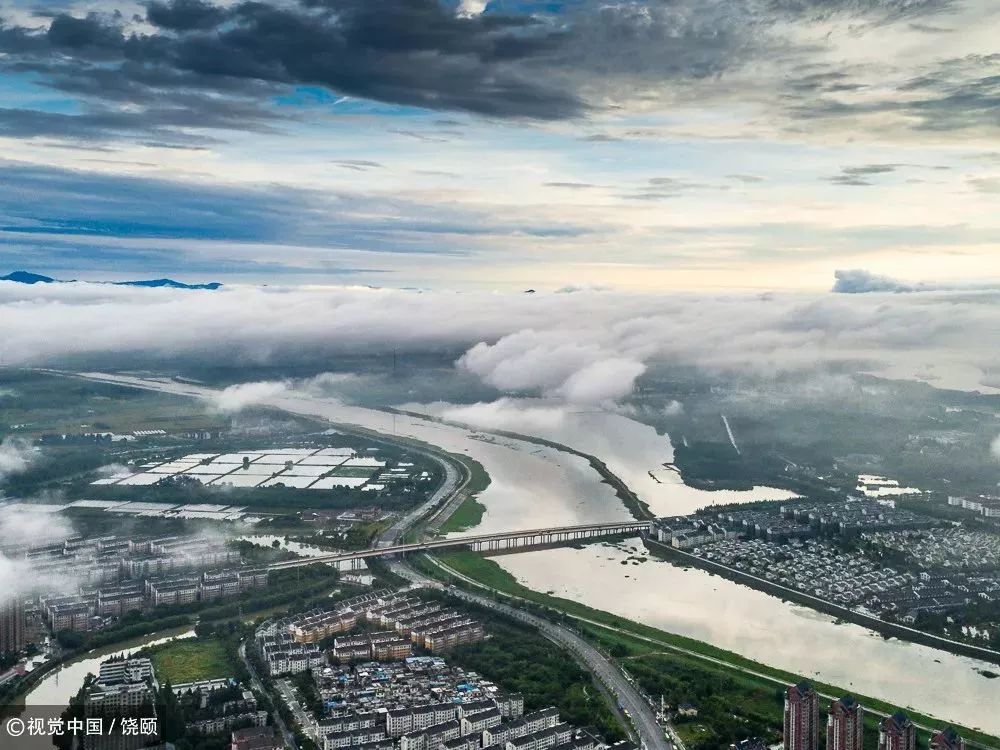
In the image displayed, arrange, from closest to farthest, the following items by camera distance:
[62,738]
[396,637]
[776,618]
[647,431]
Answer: [62,738] < [396,637] < [776,618] < [647,431]

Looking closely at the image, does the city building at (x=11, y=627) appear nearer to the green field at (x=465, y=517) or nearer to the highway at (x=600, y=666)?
the highway at (x=600, y=666)

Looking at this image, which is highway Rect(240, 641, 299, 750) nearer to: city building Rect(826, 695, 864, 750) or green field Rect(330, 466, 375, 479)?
city building Rect(826, 695, 864, 750)

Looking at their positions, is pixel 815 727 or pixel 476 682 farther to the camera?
pixel 476 682

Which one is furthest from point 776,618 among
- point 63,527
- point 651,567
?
point 63,527

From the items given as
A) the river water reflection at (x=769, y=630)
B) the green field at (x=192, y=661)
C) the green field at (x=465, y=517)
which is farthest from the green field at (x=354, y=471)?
the green field at (x=192, y=661)

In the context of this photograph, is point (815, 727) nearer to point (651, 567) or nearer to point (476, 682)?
point (476, 682)

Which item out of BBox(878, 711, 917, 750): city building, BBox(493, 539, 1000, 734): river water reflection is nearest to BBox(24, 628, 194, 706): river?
BBox(493, 539, 1000, 734): river water reflection

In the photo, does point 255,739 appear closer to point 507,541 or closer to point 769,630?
point 769,630

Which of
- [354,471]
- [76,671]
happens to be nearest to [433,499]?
[354,471]
